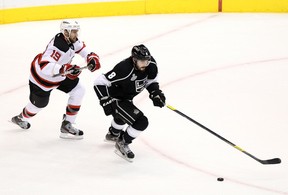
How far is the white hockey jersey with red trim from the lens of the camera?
5.01 m

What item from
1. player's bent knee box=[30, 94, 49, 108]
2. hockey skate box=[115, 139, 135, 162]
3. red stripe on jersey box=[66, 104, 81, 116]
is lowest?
hockey skate box=[115, 139, 135, 162]

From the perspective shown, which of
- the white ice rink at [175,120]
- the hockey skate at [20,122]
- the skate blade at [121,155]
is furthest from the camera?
the hockey skate at [20,122]

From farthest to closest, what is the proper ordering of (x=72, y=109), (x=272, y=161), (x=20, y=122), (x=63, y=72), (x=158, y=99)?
(x=20, y=122), (x=72, y=109), (x=63, y=72), (x=158, y=99), (x=272, y=161)

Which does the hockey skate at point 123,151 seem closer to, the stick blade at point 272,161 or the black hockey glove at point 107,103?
the black hockey glove at point 107,103

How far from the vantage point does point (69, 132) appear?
209 inches

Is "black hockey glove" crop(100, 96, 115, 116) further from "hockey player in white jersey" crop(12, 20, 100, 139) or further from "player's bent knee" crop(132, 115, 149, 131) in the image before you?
"hockey player in white jersey" crop(12, 20, 100, 139)

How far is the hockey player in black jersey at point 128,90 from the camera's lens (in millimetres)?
4664

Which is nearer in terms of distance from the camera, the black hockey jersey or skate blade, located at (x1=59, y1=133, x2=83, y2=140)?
the black hockey jersey

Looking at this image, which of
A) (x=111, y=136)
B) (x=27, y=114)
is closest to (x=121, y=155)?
(x=111, y=136)

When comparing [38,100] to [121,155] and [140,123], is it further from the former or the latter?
[140,123]

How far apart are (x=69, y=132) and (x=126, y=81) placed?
2.83 ft

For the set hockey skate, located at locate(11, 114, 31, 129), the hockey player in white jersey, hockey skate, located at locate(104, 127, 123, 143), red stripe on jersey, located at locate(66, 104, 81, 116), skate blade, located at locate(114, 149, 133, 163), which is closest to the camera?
skate blade, located at locate(114, 149, 133, 163)

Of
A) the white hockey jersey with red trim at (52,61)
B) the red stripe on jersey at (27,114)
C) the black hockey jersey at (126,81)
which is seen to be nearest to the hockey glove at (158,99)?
the black hockey jersey at (126,81)

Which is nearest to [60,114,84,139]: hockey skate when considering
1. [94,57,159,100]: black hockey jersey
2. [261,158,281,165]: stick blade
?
[94,57,159,100]: black hockey jersey
